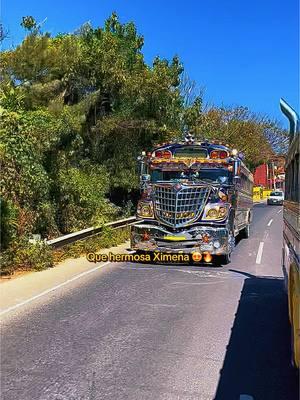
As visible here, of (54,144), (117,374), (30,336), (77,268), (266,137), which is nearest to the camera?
(117,374)

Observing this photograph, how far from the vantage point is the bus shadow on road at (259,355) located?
462 centimetres

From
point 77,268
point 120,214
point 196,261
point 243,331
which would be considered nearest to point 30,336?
point 243,331

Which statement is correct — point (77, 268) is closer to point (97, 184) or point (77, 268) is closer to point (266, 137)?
point (97, 184)

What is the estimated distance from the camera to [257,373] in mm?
5027

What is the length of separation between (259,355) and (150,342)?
4.14 ft

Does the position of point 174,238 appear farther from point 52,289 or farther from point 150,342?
point 150,342

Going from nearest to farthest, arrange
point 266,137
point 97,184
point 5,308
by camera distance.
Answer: point 5,308 < point 97,184 < point 266,137

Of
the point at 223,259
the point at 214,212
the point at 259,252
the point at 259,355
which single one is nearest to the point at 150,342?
the point at 259,355

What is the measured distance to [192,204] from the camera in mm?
12016

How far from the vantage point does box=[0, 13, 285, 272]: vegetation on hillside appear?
622 inches

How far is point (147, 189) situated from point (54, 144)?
13.6 feet

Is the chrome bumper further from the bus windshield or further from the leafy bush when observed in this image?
the leafy bush

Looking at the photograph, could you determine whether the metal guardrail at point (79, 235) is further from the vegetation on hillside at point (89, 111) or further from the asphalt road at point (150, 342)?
the asphalt road at point (150, 342)

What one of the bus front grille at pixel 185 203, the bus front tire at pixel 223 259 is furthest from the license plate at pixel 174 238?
the bus front tire at pixel 223 259
